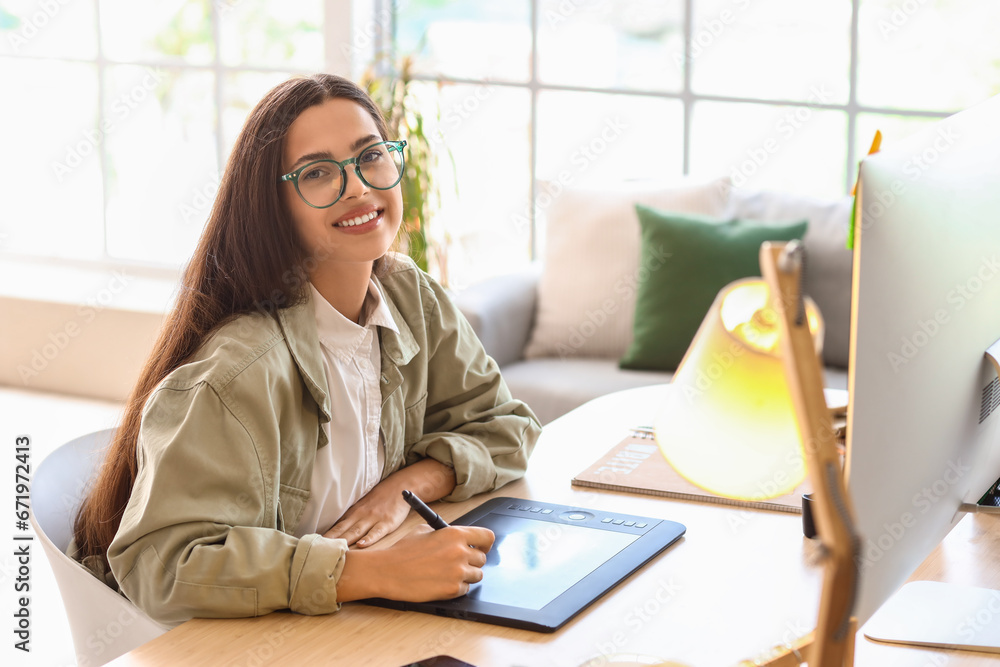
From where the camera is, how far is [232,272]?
1.41 m

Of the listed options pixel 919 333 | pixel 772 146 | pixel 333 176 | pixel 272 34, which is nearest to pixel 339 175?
pixel 333 176

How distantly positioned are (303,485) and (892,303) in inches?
32.2

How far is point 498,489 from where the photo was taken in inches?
60.4

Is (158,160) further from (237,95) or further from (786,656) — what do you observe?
(786,656)

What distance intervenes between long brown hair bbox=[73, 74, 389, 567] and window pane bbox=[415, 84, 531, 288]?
2.32m

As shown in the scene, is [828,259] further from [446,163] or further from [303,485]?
[303,485]

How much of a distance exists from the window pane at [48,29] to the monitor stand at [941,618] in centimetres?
412

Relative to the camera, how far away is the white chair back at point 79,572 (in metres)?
1.25

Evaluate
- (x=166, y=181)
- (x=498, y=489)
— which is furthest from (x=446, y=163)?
(x=498, y=489)

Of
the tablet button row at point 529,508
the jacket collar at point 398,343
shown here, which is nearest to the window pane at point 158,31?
the jacket collar at point 398,343

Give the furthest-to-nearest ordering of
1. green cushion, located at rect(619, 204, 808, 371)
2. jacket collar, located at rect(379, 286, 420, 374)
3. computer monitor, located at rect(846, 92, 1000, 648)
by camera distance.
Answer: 1. green cushion, located at rect(619, 204, 808, 371)
2. jacket collar, located at rect(379, 286, 420, 374)
3. computer monitor, located at rect(846, 92, 1000, 648)

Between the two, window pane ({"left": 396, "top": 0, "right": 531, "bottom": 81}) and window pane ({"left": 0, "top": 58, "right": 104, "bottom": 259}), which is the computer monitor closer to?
window pane ({"left": 396, "top": 0, "right": 531, "bottom": 81})

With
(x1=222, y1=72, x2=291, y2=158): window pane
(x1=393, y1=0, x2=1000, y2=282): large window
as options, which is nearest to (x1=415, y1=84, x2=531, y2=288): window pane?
(x1=393, y1=0, x2=1000, y2=282): large window

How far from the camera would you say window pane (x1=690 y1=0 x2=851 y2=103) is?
330cm
